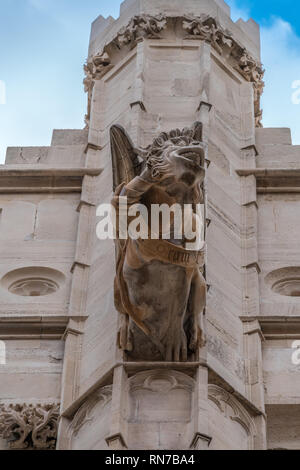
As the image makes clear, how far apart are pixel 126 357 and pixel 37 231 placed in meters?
3.40

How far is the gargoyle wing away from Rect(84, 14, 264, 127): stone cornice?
4.38 meters

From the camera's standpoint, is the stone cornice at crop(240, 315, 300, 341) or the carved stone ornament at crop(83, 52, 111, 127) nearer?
the stone cornice at crop(240, 315, 300, 341)

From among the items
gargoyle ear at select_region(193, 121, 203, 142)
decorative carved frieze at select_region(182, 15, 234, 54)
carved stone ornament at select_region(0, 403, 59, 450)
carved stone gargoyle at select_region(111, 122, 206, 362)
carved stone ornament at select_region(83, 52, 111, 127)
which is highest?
decorative carved frieze at select_region(182, 15, 234, 54)

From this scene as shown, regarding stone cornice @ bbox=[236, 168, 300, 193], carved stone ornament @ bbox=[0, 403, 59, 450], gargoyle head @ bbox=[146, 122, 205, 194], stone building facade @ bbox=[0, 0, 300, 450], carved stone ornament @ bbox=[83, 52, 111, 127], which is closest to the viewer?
gargoyle head @ bbox=[146, 122, 205, 194]

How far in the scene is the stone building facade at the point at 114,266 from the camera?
13047mm

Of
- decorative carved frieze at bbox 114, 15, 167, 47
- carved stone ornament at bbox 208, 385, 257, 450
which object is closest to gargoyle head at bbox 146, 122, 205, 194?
carved stone ornament at bbox 208, 385, 257, 450

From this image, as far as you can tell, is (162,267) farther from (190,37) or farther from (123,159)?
(190,37)

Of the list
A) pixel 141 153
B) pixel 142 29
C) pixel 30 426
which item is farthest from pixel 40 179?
pixel 30 426

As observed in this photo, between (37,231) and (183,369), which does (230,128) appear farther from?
(183,369)

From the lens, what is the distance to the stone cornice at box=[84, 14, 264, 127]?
705 inches

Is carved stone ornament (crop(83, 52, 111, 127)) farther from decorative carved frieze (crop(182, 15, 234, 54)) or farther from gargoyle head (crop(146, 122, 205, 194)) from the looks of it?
gargoyle head (crop(146, 122, 205, 194))

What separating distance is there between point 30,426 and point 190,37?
593cm

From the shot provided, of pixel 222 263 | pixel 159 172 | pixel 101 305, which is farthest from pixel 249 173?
pixel 159 172

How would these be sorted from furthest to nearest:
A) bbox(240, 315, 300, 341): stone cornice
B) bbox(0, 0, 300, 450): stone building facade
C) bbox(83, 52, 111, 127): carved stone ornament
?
bbox(83, 52, 111, 127): carved stone ornament
bbox(240, 315, 300, 341): stone cornice
bbox(0, 0, 300, 450): stone building facade
